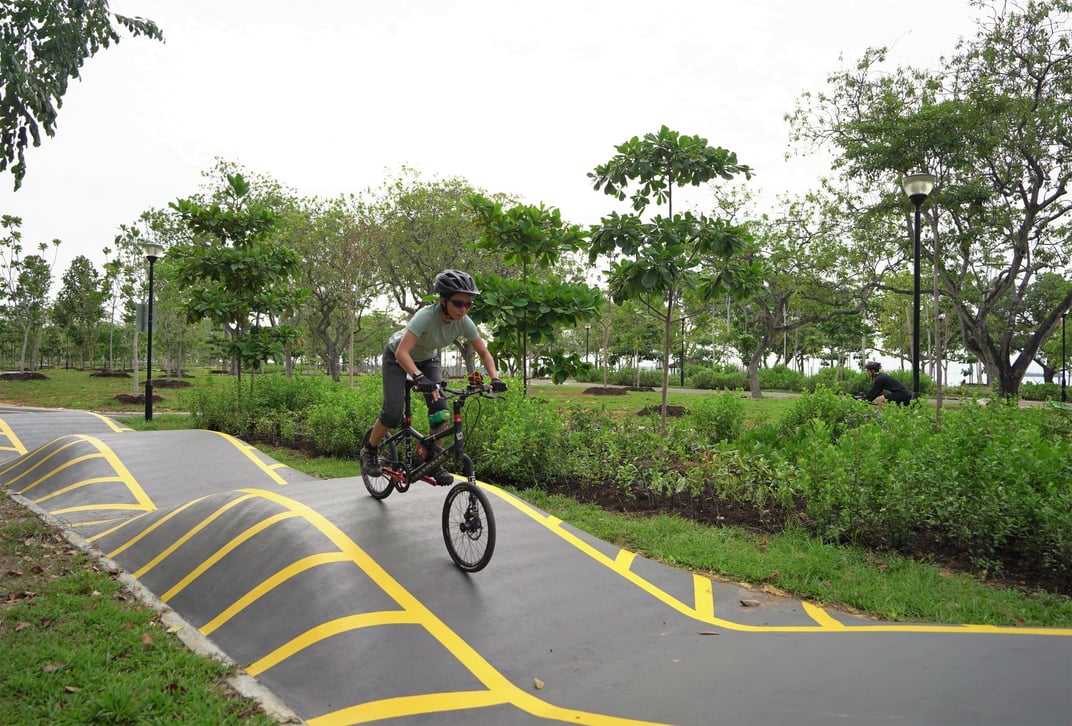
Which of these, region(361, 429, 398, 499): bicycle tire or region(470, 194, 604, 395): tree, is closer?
region(361, 429, 398, 499): bicycle tire

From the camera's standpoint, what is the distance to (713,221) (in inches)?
329

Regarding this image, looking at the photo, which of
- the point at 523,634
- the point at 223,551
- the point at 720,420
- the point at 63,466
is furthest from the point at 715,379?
the point at 523,634

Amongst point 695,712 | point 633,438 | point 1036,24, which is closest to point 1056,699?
point 695,712

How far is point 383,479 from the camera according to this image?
6066 millimetres

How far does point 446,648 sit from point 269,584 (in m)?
1.51

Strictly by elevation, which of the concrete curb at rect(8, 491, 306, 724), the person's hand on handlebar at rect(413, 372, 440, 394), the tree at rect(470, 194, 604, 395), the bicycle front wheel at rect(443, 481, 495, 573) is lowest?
the concrete curb at rect(8, 491, 306, 724)

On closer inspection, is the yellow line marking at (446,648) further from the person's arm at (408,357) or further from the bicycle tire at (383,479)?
the person's arm at (408,357)

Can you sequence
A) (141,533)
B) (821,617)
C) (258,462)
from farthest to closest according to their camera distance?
(258,462)
(141,533)
(821,617)

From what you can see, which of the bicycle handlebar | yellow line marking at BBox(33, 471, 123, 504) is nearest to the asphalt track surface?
the bicycle handlebar

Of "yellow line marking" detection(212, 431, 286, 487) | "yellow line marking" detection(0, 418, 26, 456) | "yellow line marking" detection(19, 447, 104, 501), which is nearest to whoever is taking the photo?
"yellow line marking" detection(19, 447, 104, 501)

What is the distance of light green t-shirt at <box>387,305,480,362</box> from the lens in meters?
5.08

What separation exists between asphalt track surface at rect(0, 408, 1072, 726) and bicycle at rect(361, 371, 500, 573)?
212 mm

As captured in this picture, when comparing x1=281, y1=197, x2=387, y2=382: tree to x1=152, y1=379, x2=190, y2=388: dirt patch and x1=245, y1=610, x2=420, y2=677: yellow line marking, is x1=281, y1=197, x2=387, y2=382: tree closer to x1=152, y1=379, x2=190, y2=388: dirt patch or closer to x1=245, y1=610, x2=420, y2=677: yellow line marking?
x1=152, y1=379, x2=190, y2=388: dirt patch

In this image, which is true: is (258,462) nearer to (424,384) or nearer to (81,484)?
(81,484)
